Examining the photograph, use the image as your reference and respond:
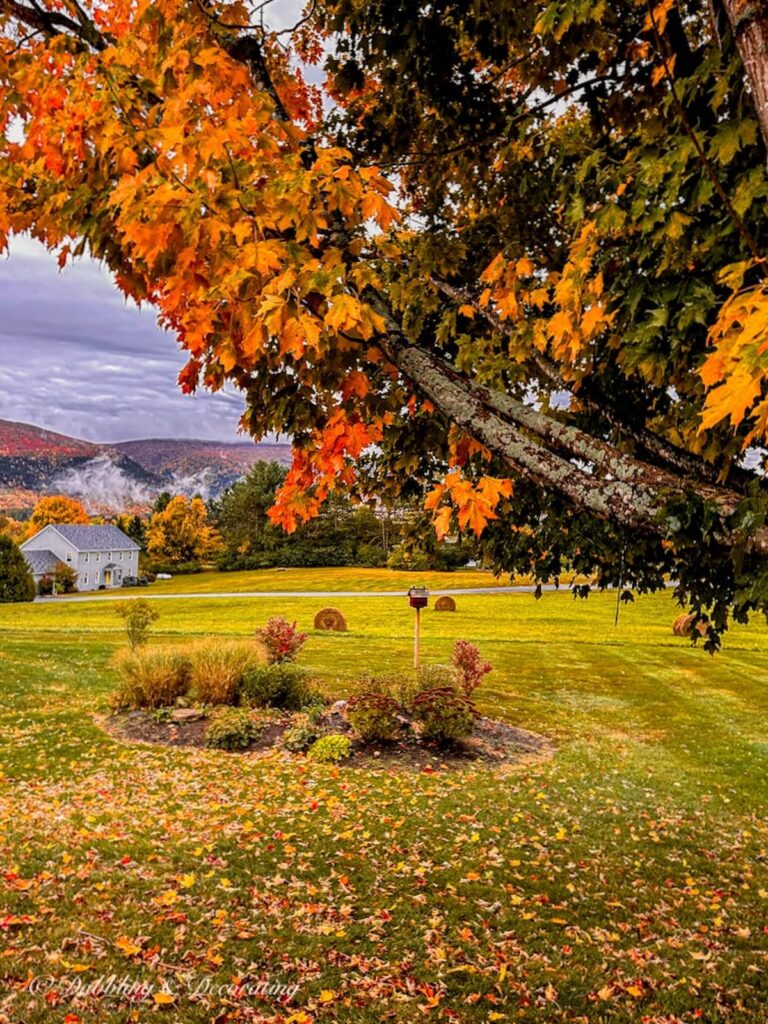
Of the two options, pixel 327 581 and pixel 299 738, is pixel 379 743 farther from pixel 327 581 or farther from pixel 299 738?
pixel 327 581

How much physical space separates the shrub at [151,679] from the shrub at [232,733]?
2.00m

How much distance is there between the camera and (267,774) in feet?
31.1

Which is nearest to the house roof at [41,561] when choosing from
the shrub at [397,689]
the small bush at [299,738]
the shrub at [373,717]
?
the shrub at [397,689]

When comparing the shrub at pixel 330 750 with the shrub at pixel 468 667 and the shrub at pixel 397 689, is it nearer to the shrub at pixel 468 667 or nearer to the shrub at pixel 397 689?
the shrub at pixel 397 689

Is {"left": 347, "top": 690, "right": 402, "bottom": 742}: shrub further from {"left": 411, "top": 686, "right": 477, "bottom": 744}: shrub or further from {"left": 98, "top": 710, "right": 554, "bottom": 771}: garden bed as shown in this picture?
{"left": 411, "top": 686, "right": 477, "bottom": 744}: shrub

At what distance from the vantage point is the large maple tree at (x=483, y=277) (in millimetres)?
2498

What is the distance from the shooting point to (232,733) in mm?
10828

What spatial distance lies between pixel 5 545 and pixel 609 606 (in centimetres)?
4380

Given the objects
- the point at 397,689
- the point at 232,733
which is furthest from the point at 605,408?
the point at 397,689

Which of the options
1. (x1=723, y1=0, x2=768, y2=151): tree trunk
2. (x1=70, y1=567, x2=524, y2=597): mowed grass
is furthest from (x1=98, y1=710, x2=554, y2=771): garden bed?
(x1=70, y1=567, x2=524, y2=597): mowed grass

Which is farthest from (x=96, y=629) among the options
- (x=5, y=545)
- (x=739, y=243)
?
(x=739, y=243)

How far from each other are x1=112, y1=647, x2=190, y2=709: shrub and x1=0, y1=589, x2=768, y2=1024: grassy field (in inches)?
31.0

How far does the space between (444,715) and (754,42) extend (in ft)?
32.7

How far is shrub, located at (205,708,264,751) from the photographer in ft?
35.4
